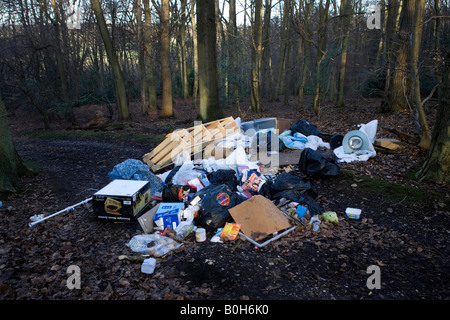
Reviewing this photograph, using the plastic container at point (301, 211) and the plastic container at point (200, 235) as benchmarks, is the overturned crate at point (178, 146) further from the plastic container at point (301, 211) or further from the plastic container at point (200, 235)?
the plastic container at point (301, 211)

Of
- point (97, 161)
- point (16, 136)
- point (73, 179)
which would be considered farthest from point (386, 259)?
point (16, 136)

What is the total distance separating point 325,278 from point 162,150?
4.47 m

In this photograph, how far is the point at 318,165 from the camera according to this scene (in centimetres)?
516

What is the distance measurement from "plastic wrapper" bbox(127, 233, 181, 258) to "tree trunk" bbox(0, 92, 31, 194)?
9.99 feet

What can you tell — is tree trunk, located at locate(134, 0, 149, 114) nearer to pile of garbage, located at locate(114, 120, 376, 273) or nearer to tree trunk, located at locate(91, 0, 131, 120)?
tree trunk, located at locate(91, 0, 131, 120)

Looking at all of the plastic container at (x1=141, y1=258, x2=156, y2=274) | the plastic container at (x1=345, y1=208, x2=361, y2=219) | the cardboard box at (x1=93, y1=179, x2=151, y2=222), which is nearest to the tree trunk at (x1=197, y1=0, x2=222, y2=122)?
the cardboard box at (x1=93, y1=179, x2=151, y2=222)

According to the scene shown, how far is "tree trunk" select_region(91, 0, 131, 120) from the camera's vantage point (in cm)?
1212

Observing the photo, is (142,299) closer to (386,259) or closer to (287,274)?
(287,274)

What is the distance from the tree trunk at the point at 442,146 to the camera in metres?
4.48

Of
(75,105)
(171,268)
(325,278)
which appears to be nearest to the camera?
(325,278)

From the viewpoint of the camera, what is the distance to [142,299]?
257cm

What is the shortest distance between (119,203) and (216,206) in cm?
131

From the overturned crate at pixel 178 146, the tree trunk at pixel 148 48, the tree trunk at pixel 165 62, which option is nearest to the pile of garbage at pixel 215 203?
the overturned crate at pixel 178 146

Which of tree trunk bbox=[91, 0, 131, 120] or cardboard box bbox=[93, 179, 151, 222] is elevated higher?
tree trunk bbox=[91, 0, 131, 120]
